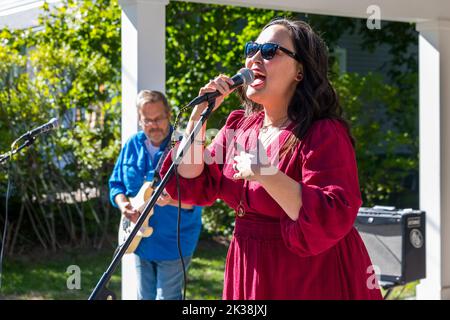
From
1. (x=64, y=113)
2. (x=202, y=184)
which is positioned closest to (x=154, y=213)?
(x=202, y=184)

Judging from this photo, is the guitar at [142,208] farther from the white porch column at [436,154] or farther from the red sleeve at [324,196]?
the white porch column at [436,154]

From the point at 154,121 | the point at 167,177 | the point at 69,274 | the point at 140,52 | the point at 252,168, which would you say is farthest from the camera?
the point at 69,274

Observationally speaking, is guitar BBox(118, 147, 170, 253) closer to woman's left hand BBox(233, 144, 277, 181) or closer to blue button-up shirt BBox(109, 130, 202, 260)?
blue button-up shirt BBox(109, 130, 202, 260)

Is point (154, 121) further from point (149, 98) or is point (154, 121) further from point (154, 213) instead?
point (154, 213)

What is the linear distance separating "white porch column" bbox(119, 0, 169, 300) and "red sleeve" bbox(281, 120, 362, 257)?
2.62 meters

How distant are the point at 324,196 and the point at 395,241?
3687mm

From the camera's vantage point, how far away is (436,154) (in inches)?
263

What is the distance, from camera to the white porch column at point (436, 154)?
6.59 metres

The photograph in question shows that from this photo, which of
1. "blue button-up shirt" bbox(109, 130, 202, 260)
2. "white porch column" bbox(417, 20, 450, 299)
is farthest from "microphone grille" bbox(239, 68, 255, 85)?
"white porch column" bbox(417, 20, 450, 299)

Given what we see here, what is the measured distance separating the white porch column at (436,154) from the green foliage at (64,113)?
10.9 ft

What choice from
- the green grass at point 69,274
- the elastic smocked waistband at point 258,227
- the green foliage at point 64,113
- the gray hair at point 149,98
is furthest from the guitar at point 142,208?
the green foliage at point 64,113
